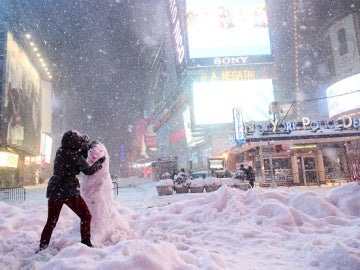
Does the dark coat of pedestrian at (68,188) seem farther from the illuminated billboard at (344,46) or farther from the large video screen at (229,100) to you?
the illuminated billboard at (344,46)

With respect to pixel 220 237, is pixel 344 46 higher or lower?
higher

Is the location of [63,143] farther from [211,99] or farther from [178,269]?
[211,99]

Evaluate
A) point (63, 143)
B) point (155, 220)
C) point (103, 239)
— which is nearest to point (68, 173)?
point (63, 143)

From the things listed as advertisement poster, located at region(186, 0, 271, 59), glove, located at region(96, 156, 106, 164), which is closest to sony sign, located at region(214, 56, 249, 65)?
advertisement poster, located at region(186, 0, 271, 59)

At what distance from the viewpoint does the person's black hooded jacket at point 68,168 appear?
13.9 feet

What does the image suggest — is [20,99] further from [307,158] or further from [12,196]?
[307,158]

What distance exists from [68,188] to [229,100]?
45.1 meters

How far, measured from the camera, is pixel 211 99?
47.9m

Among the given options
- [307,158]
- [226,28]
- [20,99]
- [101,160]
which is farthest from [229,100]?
[101,160]

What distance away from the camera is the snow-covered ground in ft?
10.7

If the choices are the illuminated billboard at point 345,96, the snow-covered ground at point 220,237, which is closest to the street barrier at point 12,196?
the snow-covered ground at point 220,237

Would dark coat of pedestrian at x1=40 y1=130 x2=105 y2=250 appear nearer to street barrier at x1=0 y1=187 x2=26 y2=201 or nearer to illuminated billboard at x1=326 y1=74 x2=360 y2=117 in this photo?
street barrier at x1=0 y1=187 x2=26 y2=201

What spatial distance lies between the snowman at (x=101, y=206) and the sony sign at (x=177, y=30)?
49.6 meters

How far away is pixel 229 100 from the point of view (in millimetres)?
47562
